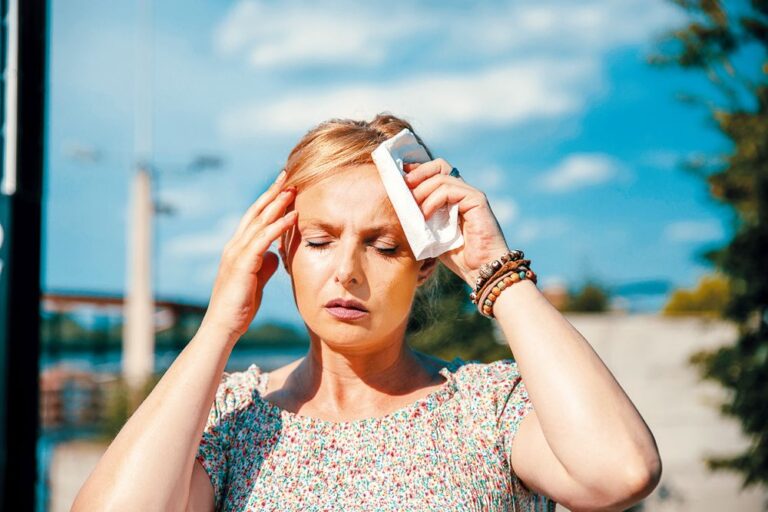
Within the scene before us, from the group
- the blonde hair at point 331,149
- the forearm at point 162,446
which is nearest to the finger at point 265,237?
the blonde hair at point 331,149

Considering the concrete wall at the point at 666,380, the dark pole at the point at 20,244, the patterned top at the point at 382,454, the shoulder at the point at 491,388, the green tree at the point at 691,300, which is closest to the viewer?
the patterned top at the point at 382,454

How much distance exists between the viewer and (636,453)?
1554mm

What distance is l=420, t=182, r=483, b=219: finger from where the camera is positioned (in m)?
1.83

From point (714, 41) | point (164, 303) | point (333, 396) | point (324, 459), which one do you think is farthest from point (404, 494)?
point (164, 303)

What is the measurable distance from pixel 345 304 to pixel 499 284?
0.34 meters

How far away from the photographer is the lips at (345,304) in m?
1.81

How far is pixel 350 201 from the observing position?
6.05ft

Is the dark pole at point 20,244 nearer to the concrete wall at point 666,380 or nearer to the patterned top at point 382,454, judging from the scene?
the patterned top at point 382,454

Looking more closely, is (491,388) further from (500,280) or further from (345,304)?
(345,304)

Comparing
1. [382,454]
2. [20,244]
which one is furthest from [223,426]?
[20,244]

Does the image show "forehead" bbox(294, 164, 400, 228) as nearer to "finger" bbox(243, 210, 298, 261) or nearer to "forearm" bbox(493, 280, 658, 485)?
"finger" bbox(243, 210, 298, 261)

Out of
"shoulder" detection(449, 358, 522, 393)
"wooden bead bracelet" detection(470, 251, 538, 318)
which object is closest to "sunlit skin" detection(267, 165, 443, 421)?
"shoulder" detection(449, 358, 522, 393)

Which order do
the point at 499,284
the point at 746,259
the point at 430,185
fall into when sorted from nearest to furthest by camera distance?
1. the point at 499,284
2. the point at 430,185
3. the point at 746,259

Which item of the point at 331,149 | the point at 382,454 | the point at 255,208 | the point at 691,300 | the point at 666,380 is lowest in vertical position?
the point at 382,454
